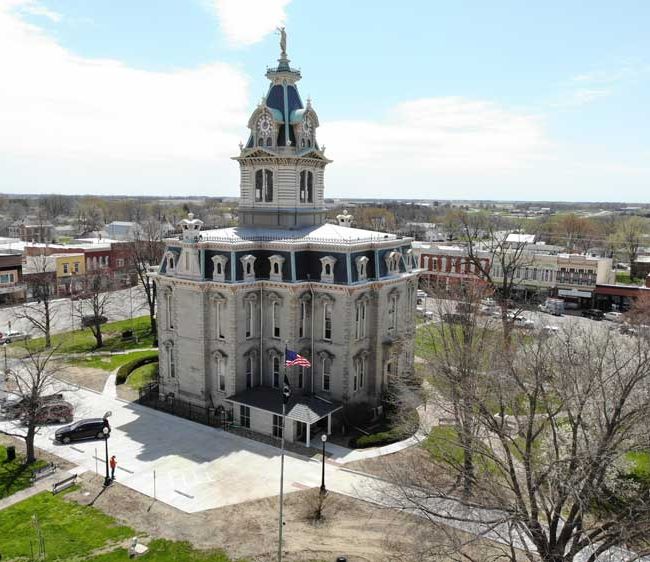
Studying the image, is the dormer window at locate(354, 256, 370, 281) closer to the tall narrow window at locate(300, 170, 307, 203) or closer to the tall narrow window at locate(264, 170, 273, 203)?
the tall narrow window at locate(300, 170, 307, 203)

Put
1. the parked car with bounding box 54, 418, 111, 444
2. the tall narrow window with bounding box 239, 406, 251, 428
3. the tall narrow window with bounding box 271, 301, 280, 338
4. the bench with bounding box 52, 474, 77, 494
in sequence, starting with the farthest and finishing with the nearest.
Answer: the tall narrow window with bounding box 271, 301, 280, 338 < the tall narrow window with bounding box 239, 406, 251, 428 < the parked car with bounding box 54, 418, 111, 444 < the bench with bounding box 52, 474, 77, 494

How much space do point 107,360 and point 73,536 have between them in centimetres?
2892

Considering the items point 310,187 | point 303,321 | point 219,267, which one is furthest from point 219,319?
point 310,187

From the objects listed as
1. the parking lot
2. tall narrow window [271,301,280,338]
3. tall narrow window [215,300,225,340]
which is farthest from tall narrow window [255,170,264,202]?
the parking lot

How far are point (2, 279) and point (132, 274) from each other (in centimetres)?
1941

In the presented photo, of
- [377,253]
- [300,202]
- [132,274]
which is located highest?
[300,202]

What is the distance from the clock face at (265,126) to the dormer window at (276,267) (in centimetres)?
1216

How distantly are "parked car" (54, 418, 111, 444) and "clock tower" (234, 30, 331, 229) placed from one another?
20.4 m

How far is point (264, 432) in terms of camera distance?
3788 cm

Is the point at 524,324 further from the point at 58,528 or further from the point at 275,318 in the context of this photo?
the point at 58,528

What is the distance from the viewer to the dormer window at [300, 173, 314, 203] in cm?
4709

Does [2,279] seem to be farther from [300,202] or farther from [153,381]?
[300,202]

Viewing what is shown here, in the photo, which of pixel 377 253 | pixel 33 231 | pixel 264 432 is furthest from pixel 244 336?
pixel 33 231

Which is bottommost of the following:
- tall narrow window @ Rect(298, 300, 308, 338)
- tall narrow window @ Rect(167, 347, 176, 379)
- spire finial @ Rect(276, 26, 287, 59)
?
tall narrow window @ Rect(167, 347, 176, 379)
